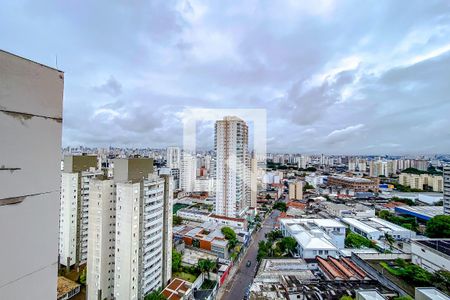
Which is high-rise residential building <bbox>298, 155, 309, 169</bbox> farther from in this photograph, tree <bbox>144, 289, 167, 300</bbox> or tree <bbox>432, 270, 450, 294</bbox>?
tree <bbox>144, 289, 167, 300</bbox>

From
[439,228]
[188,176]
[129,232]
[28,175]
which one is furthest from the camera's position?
[188,176]

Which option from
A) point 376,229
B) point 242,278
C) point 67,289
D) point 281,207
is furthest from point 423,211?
point 67,289

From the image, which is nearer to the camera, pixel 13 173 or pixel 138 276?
pixel 13 173

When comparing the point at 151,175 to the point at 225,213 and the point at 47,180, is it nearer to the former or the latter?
the point at 47,180

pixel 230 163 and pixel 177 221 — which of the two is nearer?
pixel 177 221

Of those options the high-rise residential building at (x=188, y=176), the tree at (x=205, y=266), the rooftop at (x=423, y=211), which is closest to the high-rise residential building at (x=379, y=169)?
the rooftop at (x=423, y=211)

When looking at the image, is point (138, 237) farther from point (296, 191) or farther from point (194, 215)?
point (296, 191)

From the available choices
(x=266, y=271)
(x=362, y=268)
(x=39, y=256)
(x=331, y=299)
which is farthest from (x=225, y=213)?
(x=39, y=256)

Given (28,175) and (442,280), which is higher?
(28,175)
